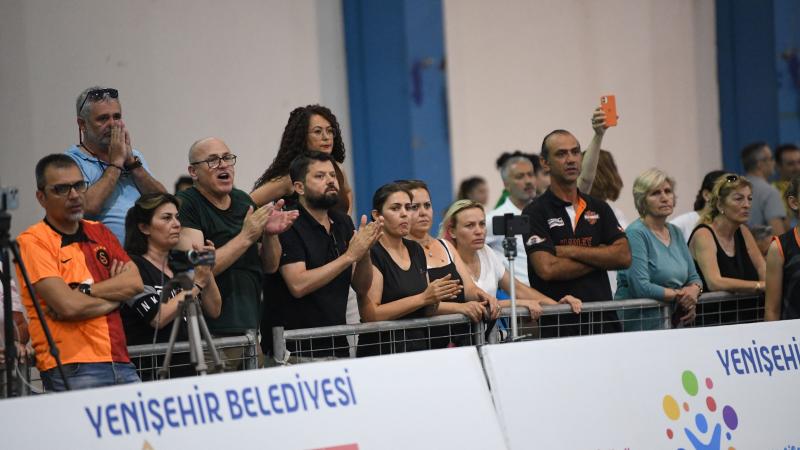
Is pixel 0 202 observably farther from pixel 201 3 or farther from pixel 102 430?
pixel 201 3

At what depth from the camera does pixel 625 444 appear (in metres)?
4.84

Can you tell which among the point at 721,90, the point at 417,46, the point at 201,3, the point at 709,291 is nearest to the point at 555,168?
the point at 709,291

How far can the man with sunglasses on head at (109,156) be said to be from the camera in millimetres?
5648

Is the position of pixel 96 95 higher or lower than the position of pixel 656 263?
higher

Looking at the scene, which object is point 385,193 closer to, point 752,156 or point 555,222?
point 555,222

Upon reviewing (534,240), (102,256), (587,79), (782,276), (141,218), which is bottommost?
(782,276)

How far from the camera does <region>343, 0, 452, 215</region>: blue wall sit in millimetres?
9414

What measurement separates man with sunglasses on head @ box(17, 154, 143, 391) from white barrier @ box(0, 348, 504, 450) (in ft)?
2.64

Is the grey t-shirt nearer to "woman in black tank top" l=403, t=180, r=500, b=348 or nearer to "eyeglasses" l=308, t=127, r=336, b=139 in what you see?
"woman in black tank top" l=403, t=180, r=500, b=348

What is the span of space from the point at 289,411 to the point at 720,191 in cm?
385

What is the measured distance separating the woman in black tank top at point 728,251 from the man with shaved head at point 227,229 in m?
2.83

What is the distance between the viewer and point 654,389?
502 centimetres

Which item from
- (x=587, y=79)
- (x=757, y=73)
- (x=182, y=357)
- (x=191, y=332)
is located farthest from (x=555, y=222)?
(x=757, y=73)

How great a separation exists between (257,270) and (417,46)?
427 centimetres
